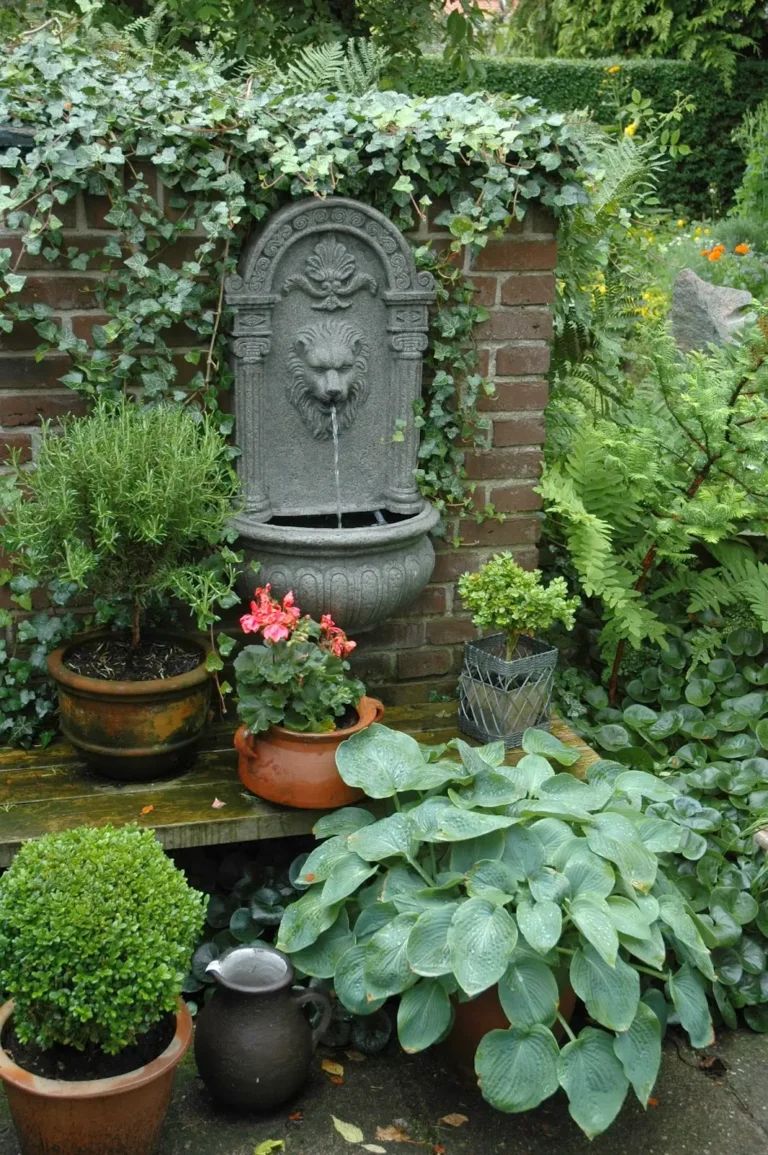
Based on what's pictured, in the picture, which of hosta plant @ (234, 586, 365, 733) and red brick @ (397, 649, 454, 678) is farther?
red brick @ (397, 649, 454, 678)

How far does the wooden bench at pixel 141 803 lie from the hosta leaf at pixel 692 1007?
2.38 feet

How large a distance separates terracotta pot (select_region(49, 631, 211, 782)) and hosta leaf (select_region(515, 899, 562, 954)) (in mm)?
1031

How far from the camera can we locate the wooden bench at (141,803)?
2840 mm

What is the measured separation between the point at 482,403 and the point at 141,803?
58.6 inches

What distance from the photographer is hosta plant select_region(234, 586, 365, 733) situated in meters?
2.86

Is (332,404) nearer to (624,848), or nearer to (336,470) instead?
(336,470)

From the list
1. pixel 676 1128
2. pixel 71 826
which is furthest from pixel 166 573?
pixel 676 1128

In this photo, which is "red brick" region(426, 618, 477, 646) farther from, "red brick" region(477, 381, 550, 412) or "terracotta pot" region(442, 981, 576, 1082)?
"terracotta pot" region(442, 981, 576, 1082)

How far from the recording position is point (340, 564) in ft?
10.2

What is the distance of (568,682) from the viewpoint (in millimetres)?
3846

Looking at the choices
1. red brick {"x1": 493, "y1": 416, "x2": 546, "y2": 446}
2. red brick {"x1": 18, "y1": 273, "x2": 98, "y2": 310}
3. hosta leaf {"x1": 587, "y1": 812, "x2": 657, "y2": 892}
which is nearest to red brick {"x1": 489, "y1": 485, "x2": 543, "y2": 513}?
red brick {"x1": 493, "y1": 416, "x2": 546, "y2": 446}

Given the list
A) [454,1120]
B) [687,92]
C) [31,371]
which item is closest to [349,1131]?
[454,1120]

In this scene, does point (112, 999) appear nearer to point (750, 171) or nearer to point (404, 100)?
point (404, 100)

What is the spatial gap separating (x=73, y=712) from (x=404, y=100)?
1876 millimetres
